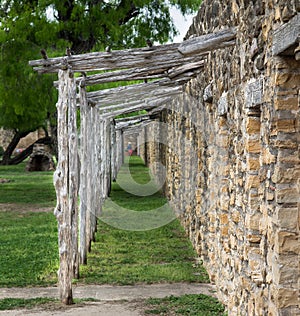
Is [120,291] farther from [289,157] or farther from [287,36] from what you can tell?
[287,36]

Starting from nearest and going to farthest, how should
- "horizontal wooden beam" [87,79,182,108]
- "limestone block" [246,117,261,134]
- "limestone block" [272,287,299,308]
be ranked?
"limestone block" [272,287,299,308], "limestone block" [246,117,261,134], "horizontal wooden beam" [87,79,182,108]

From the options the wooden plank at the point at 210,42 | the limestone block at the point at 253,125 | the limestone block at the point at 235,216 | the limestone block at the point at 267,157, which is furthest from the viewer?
the wooden plank at the point at 210,42

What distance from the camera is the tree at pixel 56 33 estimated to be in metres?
15.6

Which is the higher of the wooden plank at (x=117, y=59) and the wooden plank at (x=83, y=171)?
the wooden plank at (x=117, y=59)

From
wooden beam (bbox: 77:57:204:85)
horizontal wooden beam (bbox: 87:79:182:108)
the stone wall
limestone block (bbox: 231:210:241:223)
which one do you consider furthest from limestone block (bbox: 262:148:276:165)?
horizontal wooden beam (bbox: 87:79:182:108)

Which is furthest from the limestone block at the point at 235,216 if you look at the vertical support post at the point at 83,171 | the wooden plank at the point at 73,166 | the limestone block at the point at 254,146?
the vertical support post at the point at 83,171

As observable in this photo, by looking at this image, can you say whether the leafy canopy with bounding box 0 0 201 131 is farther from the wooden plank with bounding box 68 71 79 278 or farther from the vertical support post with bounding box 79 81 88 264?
the wooden plank with bounding box 68 71 79 278

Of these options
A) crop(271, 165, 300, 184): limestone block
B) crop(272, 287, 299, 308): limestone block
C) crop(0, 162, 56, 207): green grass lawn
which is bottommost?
crop(0, 162, 56, 207): green grass lawn

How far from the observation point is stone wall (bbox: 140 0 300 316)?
4.12 m

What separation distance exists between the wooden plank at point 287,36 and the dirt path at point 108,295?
324 centimetres

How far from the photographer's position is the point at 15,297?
7109mm

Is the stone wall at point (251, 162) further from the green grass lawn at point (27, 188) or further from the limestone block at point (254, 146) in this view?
the green grass lawn at point (27, 188)

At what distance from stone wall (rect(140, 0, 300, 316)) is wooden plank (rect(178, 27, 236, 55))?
9 centimetres

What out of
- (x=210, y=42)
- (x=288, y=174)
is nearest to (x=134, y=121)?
(x=210, y=42)
